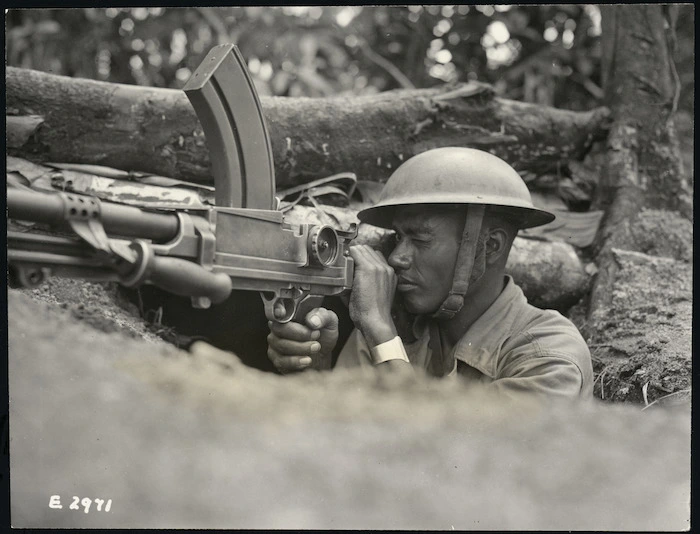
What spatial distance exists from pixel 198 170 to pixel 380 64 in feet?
4.40

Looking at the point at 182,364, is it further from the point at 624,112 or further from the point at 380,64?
the point at 624,112

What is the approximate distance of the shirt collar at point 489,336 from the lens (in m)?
2.53

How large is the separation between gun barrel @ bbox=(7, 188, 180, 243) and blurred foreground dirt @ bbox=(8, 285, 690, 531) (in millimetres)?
575

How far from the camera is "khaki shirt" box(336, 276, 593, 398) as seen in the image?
2379 mm

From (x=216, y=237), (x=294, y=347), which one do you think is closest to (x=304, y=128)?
(x=294, y=347)

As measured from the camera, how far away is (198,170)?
296 cm

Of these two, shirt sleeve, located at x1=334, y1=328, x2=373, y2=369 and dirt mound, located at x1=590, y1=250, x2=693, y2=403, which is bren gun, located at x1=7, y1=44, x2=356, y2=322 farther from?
dirt mound, located at x1=590, y1=250, x2=693, y2=403

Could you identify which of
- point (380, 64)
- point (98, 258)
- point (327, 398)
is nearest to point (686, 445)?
point (327, 398)

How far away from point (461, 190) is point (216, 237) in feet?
2.99

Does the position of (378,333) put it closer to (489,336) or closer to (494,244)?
(489,336)

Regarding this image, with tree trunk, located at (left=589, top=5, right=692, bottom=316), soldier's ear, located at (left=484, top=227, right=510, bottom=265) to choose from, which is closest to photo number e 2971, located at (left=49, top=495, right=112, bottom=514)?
soldier's ear, located at (left=484, top=227, right=510, bottom=265)

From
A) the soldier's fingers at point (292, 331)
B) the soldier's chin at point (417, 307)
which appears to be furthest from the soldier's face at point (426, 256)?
the soldier's fingers at point (292, 331)

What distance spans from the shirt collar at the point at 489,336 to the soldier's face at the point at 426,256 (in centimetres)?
16

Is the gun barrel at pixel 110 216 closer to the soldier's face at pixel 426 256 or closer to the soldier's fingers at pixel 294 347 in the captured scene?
the soldier's fingers at pixel 294 347
